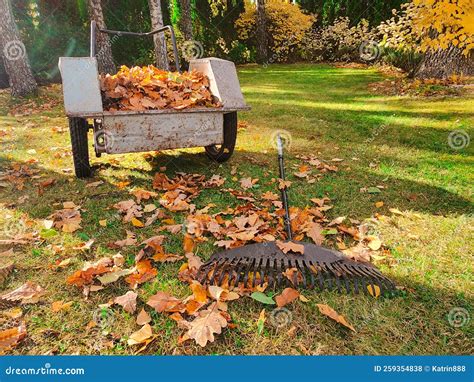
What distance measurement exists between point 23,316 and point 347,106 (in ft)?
20.0

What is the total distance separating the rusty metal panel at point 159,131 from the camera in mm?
3059

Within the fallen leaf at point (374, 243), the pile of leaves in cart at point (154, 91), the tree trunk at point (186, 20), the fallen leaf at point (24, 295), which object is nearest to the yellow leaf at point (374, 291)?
the fallen leaf at point (374, 243)

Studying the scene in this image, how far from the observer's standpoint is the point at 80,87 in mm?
3006

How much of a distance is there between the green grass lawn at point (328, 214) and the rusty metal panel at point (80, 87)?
73cm

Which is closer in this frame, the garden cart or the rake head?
the rake head

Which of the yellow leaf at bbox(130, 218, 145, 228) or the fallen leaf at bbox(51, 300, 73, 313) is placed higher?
the yellow leaf at bbox(130, 218, 145, 228)

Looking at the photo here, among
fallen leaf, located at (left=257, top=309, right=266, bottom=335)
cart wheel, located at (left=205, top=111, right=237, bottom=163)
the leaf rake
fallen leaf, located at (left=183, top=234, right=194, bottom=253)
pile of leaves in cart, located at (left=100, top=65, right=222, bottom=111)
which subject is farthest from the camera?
cart wheel, located at (left=205, top=111, right=237, bottom=163)

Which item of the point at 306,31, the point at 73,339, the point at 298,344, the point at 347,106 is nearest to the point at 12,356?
the point at 73,339

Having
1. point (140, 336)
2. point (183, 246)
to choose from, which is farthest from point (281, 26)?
point (140, 336)

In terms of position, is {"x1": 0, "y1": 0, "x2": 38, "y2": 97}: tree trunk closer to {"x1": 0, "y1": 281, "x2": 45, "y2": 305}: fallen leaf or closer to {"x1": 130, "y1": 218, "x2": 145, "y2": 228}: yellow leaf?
{"x1": 130, "y1": 218, "x2": 145, "y2": 228}: yellow leaf

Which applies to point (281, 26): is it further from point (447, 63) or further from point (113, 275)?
point (113, 275)

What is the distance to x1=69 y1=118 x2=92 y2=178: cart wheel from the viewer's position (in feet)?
10.8

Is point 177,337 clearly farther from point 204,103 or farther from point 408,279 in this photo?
point 204,103

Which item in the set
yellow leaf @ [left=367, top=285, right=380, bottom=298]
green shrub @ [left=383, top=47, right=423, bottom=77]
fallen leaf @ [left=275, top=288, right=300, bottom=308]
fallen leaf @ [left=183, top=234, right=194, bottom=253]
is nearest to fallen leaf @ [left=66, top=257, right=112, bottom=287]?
fallen leaf @ [left=183, top=234, right=194, bottom=253]
